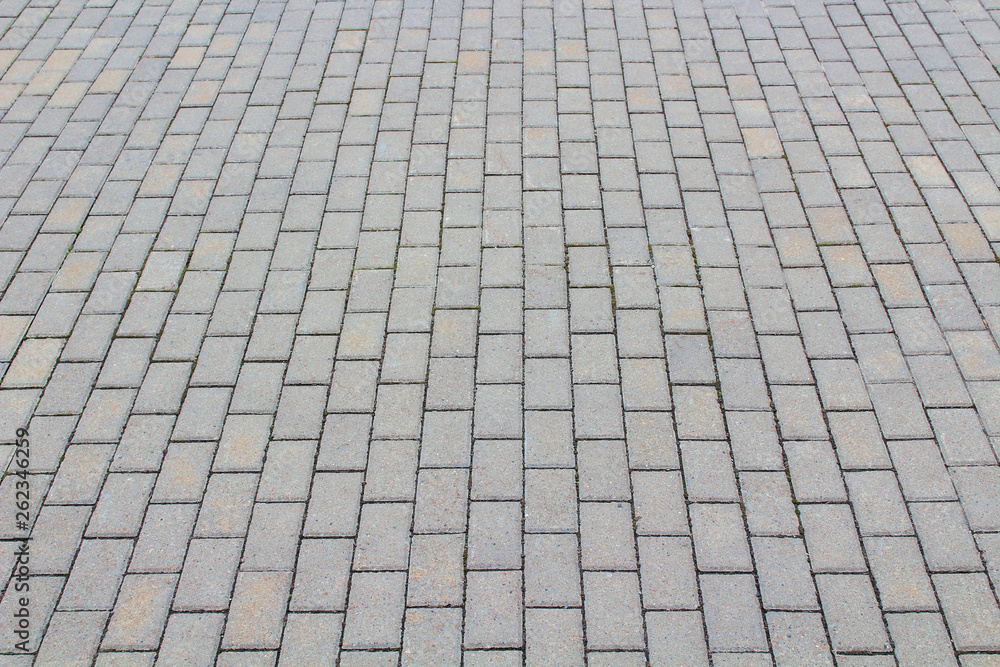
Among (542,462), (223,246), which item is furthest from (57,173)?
(542,462)

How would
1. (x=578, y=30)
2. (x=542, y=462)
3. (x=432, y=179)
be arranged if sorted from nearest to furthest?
(x=542, y=462) → (x=432, y=179) → (x=578, y=30)

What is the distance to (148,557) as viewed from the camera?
3062mm

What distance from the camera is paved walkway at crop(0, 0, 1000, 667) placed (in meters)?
2.93

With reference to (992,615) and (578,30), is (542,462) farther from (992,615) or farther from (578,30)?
(578,30)

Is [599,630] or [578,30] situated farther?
[578,30]

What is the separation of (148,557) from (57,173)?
9.30 ft

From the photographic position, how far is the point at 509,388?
360cm

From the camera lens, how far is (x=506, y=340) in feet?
12.5

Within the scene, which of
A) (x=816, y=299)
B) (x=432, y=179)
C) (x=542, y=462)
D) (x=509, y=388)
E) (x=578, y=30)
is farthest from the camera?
(x=578, y=30)

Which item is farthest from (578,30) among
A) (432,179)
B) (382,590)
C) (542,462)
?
(382,590)

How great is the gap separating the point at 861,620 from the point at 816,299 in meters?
1.66

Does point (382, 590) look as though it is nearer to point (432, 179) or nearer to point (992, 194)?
point (432, 179)

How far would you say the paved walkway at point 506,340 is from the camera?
293cm

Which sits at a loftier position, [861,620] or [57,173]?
[57,173]
